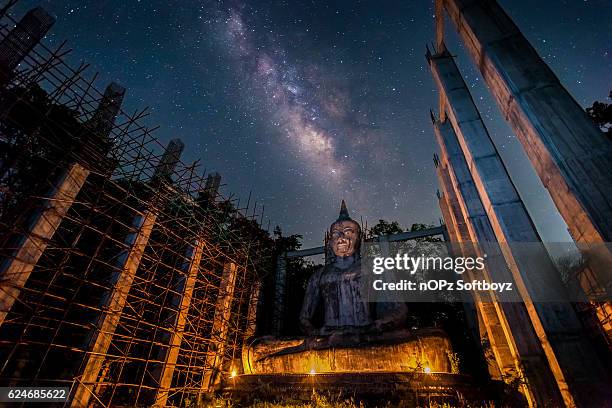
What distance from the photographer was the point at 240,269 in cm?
1366

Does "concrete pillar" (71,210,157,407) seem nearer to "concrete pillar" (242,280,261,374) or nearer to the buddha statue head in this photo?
"concrete pillar" (242,280,261,374)

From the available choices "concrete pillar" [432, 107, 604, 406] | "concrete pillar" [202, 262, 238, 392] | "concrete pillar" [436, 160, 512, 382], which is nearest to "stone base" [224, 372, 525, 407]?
"concrete pillar" [432, 107, 604, 406]

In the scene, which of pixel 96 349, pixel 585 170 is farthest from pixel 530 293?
pixel 96 349

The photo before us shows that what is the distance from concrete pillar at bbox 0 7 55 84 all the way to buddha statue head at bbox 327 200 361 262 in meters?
9.32

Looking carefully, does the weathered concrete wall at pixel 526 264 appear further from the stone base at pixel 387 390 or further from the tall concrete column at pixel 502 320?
the tall concrete column at pixel 502 320

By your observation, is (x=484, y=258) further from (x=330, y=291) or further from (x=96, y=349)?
(x=96, y=349)

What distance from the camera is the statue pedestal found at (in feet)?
18.2

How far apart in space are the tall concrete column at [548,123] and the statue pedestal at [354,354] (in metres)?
3.24

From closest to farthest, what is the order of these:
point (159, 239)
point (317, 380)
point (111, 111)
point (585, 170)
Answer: point (585, 170), point (317, 380), point (111, 111), point (159, 239)

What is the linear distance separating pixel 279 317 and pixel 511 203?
38.9ft

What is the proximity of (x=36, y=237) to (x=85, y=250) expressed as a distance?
19.7 feet

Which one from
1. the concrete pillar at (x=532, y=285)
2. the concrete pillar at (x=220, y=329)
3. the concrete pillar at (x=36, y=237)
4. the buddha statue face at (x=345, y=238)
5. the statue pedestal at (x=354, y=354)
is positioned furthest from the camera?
the concrete pillar at (x=220, y=329)

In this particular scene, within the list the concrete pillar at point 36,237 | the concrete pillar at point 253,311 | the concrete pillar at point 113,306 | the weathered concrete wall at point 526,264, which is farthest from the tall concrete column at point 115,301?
the weathered concrete wall at point 526,264

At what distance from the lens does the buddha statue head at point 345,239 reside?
31.0 feet
